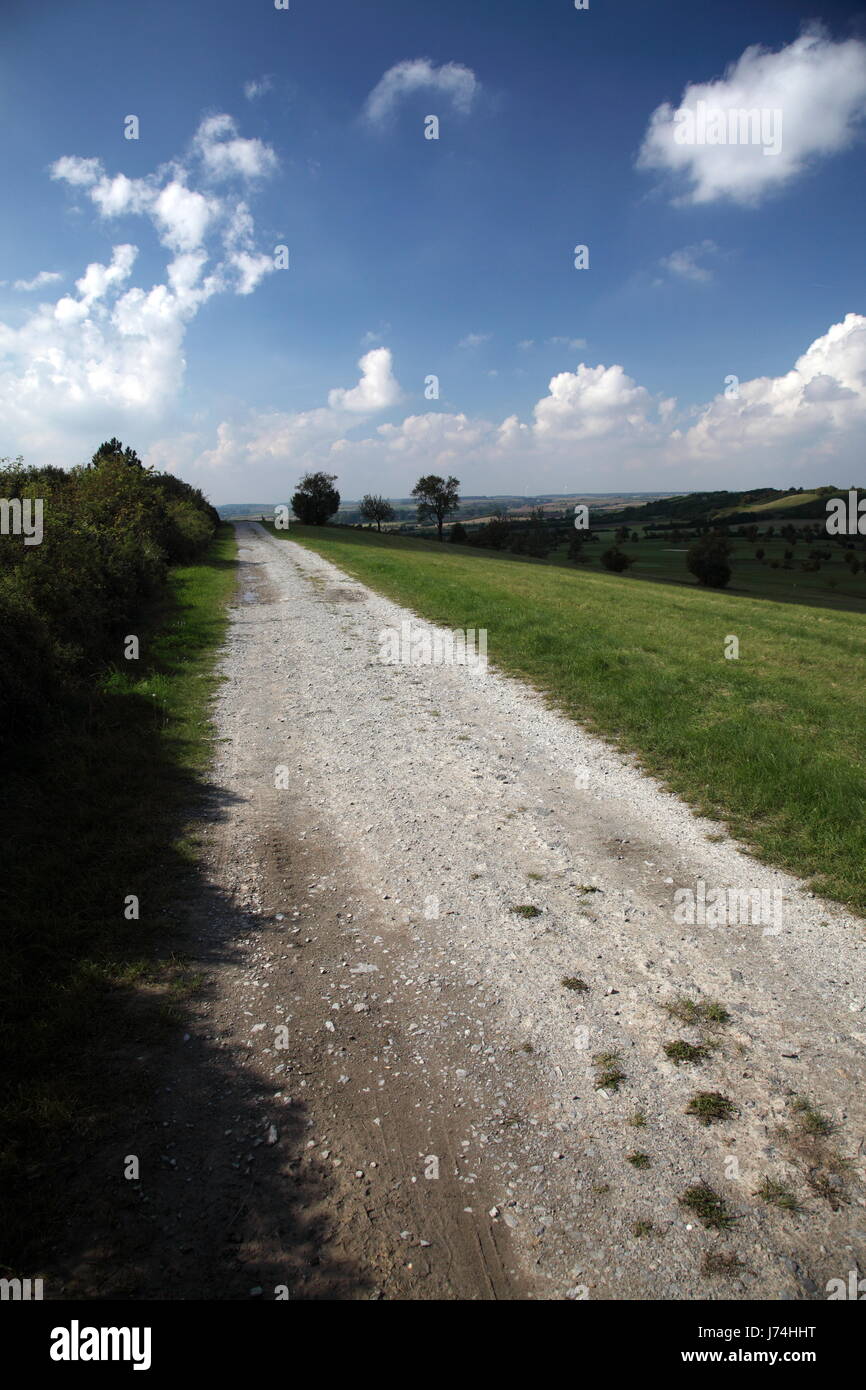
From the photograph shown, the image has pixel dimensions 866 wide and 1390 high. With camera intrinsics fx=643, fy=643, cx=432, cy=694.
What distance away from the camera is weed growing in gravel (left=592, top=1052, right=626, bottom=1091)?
3.52 metres

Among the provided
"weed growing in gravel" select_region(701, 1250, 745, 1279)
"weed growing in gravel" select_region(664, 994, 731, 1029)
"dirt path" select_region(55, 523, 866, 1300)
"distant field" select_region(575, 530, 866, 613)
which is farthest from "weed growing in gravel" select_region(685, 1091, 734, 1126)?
"distant field" select_region(575, 530, 866, 613)

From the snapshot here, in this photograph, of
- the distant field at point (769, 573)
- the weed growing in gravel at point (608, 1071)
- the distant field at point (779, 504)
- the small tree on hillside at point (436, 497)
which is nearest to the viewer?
the weed growing in gravel at point (608, 1071)

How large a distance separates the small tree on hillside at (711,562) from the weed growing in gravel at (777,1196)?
72.1 m

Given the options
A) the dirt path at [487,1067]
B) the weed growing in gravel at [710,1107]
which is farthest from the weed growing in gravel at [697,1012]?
the weed growing in gravel at [710,1107]

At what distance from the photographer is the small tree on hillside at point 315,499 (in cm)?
9081

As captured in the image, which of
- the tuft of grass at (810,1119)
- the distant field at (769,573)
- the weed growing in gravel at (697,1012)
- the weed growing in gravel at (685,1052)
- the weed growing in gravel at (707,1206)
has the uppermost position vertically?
the distant field at (769,573)

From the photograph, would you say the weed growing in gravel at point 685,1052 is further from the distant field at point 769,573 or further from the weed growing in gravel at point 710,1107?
the distant field at point 769,573

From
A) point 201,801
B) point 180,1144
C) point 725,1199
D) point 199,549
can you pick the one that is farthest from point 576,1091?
point 199,549

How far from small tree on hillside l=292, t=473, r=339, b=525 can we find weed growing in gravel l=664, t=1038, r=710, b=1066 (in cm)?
9291

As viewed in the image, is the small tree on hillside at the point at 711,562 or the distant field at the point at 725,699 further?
the small tree on hillside at the point at 711,562

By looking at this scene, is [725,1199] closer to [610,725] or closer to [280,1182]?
[280,1182]

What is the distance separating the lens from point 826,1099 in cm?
337
